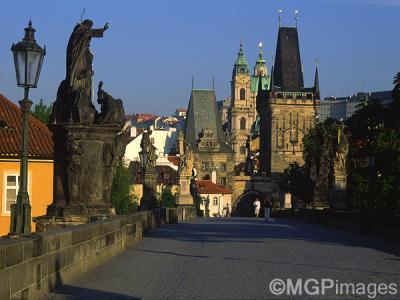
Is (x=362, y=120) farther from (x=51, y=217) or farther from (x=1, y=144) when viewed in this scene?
(x=51, y=217)

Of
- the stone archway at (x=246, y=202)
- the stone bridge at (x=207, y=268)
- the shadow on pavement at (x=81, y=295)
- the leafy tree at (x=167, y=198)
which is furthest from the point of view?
the stone archway at (x=246, y=202)

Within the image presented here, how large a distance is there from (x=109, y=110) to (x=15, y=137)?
1988 centimetres

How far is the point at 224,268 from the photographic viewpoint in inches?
595

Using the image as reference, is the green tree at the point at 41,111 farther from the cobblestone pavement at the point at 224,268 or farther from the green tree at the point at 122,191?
the cobblestone pavement at the point at 224,268

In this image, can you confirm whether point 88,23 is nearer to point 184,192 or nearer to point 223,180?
point 184,192

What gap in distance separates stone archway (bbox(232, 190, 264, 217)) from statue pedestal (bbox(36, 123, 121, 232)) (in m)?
128

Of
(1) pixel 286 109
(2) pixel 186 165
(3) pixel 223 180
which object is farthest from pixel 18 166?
(3) pixel 223 180

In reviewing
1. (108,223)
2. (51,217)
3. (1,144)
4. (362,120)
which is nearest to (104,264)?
(108,223)

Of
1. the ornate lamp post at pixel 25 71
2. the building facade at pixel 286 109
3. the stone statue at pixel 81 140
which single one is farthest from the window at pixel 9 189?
the building facade at pixel 286 109

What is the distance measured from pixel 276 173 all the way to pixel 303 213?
98.9 meters

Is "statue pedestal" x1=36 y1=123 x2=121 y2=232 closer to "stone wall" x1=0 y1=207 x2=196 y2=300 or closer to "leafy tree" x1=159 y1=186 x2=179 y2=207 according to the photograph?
"stone wall" x1=0 y1=207 x2=196 y2=300

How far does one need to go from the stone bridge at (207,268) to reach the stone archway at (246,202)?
409 ft

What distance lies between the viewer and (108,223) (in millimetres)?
16516

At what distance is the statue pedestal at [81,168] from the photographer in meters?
17.7
